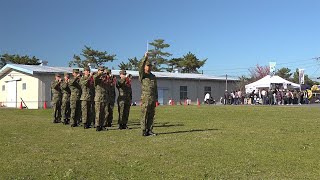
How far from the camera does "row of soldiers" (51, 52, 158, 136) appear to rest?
12344 millimetres

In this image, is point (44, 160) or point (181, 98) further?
point (181, 98)

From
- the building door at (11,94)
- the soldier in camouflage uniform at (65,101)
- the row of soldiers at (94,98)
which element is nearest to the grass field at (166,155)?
the row of soldiers at (94,98)

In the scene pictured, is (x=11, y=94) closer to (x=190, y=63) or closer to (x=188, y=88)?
(x=188, y=88)

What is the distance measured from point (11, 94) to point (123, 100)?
31689 millimetres

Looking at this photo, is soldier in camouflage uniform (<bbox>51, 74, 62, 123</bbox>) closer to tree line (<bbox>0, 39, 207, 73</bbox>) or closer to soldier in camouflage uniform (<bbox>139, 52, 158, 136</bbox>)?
soldier in camouflage uniform (<bbox>139, 52, 158, 136</bbox>)

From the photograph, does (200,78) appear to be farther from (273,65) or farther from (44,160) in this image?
(44,160)

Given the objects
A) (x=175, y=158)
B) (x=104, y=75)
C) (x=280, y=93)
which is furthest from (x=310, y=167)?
(x=280, y=93)

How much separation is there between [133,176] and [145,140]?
14.4 ft

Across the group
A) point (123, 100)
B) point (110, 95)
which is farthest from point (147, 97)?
point (110, 95)

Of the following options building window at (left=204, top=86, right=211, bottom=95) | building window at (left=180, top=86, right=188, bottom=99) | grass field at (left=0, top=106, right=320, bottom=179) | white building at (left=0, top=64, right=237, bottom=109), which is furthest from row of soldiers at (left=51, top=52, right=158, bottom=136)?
building window at (left=204, top=86, right=211, bottom=95)

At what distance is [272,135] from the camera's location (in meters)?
11.6

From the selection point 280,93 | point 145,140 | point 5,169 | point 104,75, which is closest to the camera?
point 5,169

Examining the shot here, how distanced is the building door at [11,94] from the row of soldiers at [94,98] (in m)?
27.2

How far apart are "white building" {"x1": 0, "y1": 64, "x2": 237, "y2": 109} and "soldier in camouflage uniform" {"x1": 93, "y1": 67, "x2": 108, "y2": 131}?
1028 inches
